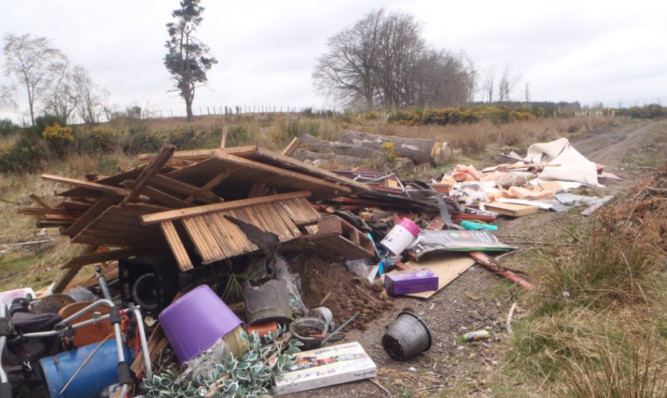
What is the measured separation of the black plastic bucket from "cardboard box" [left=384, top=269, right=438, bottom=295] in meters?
0.95

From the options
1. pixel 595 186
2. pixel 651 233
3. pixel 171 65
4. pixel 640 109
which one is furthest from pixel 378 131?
pixel 640 109

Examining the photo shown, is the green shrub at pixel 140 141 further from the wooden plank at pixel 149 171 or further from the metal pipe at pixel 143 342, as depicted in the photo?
the metal pipe at pixel 143 342

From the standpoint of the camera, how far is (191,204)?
4047mm

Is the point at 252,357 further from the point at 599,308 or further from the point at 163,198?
the point at 599,308

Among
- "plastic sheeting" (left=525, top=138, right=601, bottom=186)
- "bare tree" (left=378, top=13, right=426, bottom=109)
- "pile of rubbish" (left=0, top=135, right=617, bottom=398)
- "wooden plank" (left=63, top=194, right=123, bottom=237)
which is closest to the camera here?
"pile of rubbish" (left=0, top=135, right=617, bottom=398)

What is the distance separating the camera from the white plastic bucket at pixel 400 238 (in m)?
5.25

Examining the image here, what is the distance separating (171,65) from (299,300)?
94.4 ft

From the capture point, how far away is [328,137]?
15781mm

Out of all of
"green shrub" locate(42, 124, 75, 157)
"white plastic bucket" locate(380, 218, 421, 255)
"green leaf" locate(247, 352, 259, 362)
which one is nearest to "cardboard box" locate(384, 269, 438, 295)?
"white plastic bucket" locate(380, 218, 421, 255)

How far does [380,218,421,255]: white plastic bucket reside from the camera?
5.25 metres

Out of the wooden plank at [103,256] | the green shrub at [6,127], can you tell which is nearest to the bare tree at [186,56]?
the green shrub at [6,127]

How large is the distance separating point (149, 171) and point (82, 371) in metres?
1.42

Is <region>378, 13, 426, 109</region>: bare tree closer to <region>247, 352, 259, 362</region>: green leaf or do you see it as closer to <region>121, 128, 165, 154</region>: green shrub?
<region>121, 128, 165, 154</region>: green shrub

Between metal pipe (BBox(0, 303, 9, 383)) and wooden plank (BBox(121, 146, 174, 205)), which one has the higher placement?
wooden plank (BBox(121, 146, 174, 205))
